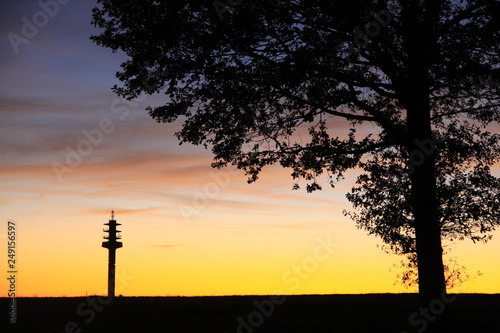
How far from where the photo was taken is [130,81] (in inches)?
794

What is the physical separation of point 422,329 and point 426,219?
3.29 metres

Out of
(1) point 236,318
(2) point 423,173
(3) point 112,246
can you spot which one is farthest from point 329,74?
(3) point 112,246

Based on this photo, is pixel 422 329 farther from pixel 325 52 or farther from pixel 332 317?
pixel 332 317

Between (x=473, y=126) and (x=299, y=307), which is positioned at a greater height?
(x=473, y=126)

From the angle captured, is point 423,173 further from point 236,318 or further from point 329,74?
point 236,318

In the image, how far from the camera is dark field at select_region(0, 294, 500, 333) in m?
24.0

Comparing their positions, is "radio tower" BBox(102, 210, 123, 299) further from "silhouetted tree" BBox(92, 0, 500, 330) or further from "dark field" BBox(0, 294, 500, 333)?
"silhouetted tree" BBox(92, 0, 500, 330)

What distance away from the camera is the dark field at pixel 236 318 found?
24.0 m

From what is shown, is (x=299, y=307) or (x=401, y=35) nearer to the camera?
(x=401, y=35)

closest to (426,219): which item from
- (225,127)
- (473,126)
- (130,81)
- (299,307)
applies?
(473,126)

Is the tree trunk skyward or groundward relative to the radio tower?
groundward

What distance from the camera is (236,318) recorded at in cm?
2889

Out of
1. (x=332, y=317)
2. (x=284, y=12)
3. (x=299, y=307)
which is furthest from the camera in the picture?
(x=299, y=307)

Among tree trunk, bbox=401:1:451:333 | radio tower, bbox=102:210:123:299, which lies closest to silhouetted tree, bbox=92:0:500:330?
tree trunk, bbox=401:1:451:333
